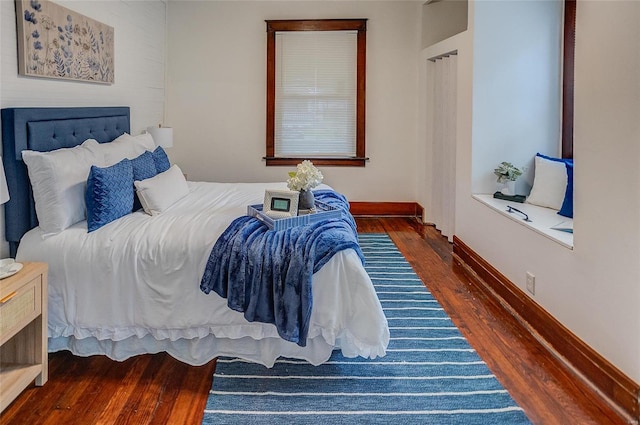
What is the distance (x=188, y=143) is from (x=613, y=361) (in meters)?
5.24

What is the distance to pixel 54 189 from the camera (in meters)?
2.61

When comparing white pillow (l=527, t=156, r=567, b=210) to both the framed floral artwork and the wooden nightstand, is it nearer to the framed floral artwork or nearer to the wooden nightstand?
the wooden nightstand

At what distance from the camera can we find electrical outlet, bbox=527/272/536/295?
2.96 meters

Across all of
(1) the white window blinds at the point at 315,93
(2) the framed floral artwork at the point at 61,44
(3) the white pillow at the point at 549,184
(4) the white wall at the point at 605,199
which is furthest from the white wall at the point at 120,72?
(3) the white pillow at the point at 549,184

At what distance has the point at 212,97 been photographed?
6.08 m

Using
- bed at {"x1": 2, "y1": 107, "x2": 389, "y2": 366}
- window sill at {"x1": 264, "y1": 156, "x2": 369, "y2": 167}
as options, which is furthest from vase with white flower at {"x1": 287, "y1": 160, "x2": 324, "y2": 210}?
window sill at {"x1": 264, "y1": 156, "x2": 369, "y2": 167}

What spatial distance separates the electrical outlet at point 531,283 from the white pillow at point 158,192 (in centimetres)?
234

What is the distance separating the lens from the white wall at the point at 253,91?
19.4 feet

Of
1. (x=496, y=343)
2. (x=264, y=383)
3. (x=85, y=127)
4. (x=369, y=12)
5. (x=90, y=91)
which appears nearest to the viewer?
(x=264, y=383)

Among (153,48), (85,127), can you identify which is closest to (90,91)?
(85,127)

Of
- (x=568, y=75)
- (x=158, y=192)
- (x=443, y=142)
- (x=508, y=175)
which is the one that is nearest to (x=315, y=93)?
(x=443, y=142)

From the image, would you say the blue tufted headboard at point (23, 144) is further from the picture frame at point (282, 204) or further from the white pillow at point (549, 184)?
→ the white pillow at point (549, 184)

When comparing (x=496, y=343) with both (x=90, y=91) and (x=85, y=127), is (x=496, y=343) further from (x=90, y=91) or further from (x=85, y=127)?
(x=90, y=91)

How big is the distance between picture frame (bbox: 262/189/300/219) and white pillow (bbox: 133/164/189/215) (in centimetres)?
74
